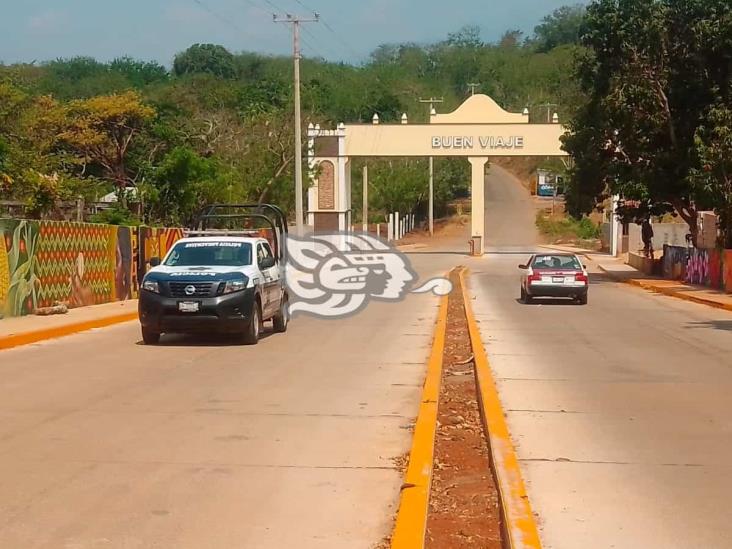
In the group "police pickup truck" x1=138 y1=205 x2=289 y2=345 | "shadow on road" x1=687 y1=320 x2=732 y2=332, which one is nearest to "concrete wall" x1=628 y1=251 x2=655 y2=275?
"shadow on road" x1=687 y1=320 x2=732 y2=332

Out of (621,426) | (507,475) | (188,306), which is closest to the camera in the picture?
(507,475)

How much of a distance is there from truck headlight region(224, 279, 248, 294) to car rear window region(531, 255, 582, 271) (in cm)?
1422

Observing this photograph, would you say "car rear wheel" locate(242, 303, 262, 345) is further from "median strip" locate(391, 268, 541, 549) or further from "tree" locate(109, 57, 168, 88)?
"tree" locate(109, 57, 168, 88)

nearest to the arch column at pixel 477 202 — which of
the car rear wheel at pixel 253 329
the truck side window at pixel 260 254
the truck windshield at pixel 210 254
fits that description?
the truck side window at pixel 260 254

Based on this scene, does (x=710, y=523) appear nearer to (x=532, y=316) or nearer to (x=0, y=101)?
(x=532, y=316)

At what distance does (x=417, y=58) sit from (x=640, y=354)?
182 meters

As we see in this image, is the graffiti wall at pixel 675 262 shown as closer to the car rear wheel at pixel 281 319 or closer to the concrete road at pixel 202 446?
the car rear wheel at pixel 281 319

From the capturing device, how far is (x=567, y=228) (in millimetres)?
98125

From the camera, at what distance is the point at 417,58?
634ft

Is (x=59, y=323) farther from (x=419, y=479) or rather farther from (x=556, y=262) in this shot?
(x=556, y=262)

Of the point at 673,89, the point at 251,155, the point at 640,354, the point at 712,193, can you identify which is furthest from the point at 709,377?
the point at 251,155

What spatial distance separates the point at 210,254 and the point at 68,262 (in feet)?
21.6

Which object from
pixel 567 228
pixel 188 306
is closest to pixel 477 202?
pixel 567 228

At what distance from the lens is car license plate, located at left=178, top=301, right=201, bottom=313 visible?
16.0 metres
